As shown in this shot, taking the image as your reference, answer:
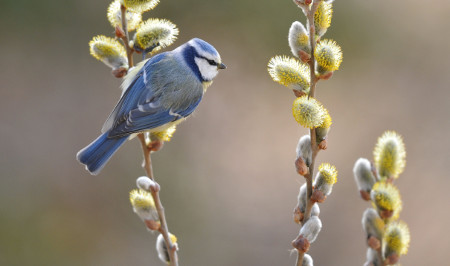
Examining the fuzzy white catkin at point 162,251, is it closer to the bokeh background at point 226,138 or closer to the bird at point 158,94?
the bird at point 158,94

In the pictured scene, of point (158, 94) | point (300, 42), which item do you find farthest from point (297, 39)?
point (158, 94)

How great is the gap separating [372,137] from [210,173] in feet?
3.64

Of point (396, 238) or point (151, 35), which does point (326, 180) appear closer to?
point (396, 238)

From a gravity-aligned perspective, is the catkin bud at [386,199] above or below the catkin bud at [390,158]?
below

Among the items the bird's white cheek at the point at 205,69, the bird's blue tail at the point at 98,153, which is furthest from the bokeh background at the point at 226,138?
the bird's blue tail at the point at 98,153

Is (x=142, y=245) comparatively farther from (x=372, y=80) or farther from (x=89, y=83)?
(x=372, y=80)

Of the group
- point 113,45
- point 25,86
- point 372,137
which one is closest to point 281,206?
point 372,137

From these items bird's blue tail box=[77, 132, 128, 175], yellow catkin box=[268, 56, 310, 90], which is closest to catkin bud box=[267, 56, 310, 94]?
yellow catkin box=[268, 56, 310, 90]

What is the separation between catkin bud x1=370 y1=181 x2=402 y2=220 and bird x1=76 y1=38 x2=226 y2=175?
788 millimetres

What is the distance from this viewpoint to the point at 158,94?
1587 mm

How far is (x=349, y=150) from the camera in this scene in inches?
139

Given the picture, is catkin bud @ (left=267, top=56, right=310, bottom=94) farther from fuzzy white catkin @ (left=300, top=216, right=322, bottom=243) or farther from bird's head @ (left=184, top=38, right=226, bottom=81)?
bird's head @ (left=184, top=38, right=226, bottom=81)

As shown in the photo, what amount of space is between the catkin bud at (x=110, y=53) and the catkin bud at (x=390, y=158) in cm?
55

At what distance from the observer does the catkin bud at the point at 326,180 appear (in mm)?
800
